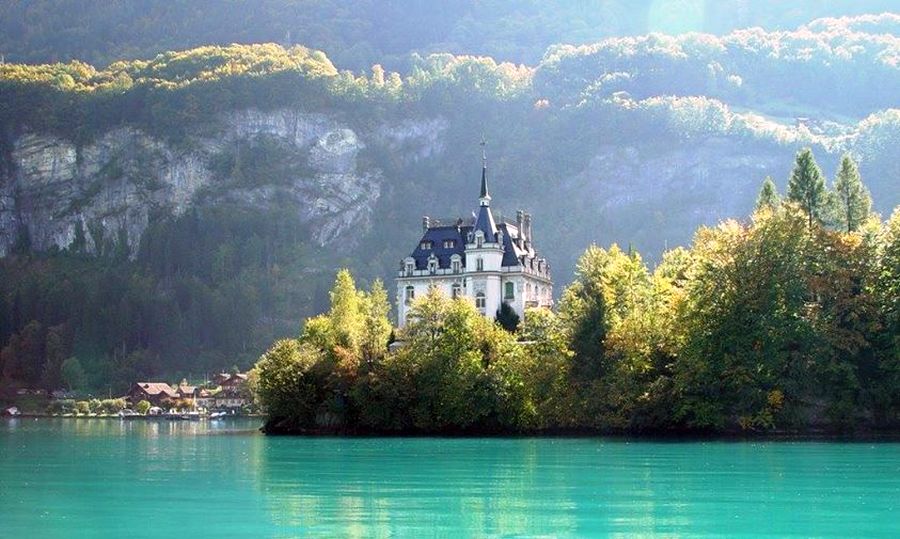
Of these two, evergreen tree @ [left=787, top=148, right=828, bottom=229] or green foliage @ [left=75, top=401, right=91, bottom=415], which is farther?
green foliage @ [left=75, top=401, right=91, bottom=415]

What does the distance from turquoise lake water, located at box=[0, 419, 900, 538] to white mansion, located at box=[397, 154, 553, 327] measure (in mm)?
41985

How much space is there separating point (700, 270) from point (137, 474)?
39309 millimetres

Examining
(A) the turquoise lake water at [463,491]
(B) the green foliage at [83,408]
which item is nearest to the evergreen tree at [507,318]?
(A) the turquoise lake water at [463,491]

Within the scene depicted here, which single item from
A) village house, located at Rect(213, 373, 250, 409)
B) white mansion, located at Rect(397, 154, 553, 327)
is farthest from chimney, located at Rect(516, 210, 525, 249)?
village house, located at Rect(213, 373, 250, 409)

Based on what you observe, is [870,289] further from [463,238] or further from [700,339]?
[463,238]

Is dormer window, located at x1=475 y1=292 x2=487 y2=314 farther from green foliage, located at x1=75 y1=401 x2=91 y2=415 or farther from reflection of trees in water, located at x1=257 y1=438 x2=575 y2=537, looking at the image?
green foliage, located at x1=75 y1=401 x2=91 y2=415

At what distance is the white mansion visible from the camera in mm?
107062

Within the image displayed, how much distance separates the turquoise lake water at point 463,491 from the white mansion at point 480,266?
41985 mm

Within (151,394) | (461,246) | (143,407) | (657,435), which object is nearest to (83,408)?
(151,394)

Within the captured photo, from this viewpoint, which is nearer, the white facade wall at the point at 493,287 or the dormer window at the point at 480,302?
the dormer window at the point at 480,302

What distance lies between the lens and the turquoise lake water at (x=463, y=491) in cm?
3192

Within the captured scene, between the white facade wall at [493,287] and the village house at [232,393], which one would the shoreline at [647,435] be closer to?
the white facade wall at [493,287]

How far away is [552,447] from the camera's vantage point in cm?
6469

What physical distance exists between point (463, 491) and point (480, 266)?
2645 inches
